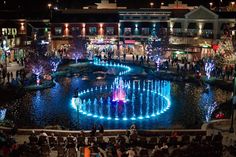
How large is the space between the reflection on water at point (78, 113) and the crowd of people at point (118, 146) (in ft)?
17.8

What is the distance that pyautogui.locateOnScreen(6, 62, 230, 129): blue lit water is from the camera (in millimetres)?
29891

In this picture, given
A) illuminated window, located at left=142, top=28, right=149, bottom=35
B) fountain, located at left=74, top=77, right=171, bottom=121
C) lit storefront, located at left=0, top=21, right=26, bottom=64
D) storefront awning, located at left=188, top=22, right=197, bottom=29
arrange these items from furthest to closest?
illuminated window, located at left=142, top=28, right=149, bottom=35, storefront awning, located at left=188, top=22, right=197, bottom=29, lit storefront, located at left=0, top=21, right=26, bottom=64, fountain, located at left=74, top=77, right=171, bottom=121

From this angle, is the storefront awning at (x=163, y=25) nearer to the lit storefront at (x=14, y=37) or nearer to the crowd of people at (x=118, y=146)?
the lit storefront at (x=14, y=37)

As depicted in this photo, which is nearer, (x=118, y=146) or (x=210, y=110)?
(x=118, y=146)

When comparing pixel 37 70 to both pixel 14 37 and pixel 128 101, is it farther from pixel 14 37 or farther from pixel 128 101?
pixel 14 37

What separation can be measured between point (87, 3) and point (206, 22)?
47.1m

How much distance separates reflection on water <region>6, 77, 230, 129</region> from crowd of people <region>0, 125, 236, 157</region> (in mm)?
5428

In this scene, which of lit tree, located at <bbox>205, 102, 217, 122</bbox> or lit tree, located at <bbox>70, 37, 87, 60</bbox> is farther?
lit tree, located at <bbox>70, 37, 87, 60</bbox>

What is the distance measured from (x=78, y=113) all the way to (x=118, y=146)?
8.74 m

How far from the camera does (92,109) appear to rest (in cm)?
3447

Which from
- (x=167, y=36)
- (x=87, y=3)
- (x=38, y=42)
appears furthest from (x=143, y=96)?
(x=87, y=3)

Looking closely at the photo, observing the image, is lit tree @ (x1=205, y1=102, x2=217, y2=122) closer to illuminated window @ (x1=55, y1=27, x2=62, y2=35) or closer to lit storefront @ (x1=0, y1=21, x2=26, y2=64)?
lit storefront @ (x1=0, y1=21, x2=26, y2=64)

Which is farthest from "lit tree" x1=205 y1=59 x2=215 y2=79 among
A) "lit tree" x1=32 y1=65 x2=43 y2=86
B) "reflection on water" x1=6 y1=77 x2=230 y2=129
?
"lit tree" x1=32 y1=65 x2=43 y2=86

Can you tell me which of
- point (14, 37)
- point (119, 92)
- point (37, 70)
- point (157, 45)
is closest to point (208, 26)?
point (157, 45)
